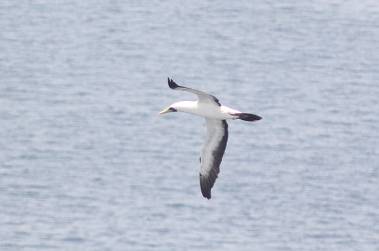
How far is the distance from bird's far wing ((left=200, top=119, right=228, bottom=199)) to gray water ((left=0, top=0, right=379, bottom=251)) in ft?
124

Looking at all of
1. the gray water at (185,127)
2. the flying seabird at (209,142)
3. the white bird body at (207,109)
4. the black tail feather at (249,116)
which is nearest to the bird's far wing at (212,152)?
the flying seabird at (209,142)

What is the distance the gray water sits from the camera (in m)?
72.1

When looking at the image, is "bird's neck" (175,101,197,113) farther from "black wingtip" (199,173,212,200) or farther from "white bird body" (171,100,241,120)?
"black wingtip" (199,173,212,200)

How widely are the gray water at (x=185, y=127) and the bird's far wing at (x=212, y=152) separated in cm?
3765

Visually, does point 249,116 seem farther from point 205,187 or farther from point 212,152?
point 205,187

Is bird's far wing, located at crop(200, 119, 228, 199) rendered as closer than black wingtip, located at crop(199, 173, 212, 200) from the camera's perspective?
Yes

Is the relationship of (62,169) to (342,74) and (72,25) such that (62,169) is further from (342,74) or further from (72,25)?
(72,25)

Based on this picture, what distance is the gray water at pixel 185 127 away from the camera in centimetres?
7212

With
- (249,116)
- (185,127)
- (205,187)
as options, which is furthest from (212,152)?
(185,127)

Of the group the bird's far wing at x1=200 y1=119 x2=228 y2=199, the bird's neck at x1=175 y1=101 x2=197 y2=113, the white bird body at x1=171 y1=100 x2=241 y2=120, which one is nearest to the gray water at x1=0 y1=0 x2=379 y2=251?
the bird's far wing at x1=200 y1=119 x2=228 y2=199

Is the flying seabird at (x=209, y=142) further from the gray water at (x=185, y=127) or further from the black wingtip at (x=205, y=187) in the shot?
the gray water at (x=185, y=127)

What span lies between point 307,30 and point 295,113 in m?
21.8

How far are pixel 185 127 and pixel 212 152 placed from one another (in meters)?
53.4

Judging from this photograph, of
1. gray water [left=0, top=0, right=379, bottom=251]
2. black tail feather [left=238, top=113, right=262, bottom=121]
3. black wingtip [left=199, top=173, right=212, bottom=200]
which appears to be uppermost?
black tail feather [left=238, top=113, right=262, bottom=121]
